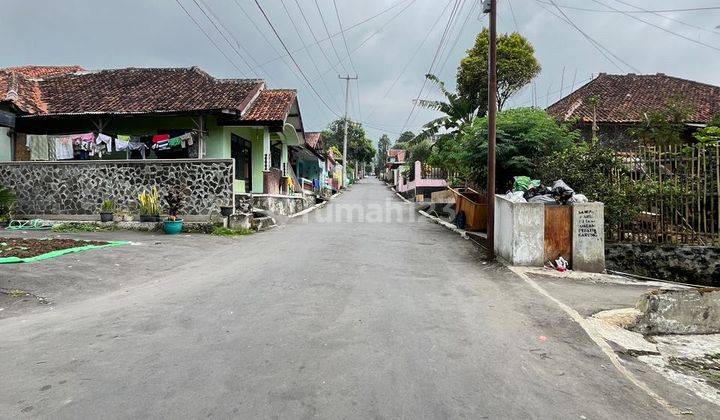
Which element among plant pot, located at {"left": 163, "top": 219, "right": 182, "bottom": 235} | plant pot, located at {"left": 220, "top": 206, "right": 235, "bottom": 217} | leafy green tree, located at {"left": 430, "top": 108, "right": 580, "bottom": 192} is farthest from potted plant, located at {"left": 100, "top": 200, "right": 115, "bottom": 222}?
leafy green tree, located at {"left": 430, "top": 108, "right": 580, "bottom": 192}

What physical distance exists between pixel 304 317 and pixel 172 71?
1783 centimetres

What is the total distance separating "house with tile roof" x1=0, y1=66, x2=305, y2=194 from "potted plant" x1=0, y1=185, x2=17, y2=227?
2.22 meters

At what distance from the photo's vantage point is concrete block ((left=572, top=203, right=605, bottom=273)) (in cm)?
862

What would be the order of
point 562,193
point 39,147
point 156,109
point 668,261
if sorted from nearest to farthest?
point 562,193 < point 668,261 < point 156,109 < point 39,147

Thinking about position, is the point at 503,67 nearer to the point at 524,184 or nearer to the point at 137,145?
the point at 524,184

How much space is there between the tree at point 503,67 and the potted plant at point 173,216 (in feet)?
58.7

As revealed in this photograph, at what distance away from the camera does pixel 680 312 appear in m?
5.54

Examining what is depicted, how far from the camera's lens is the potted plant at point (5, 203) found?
14023 millimetres

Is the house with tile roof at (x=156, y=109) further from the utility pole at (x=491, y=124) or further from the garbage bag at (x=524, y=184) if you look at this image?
the garbage bag at (x=524, y=184)

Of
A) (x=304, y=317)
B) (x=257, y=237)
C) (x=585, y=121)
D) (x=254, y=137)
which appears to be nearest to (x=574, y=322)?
(x=304, y=317)

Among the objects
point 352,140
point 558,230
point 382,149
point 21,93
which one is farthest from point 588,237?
point 382,149

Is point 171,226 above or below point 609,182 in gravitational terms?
below

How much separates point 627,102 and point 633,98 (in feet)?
2.30

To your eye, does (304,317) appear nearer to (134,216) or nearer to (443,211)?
(134,216)
